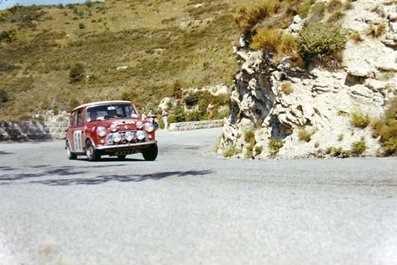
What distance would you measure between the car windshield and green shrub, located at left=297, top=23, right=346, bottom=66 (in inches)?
222

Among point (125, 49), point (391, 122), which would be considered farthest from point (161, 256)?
point (125, 49)

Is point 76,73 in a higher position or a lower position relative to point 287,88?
higher

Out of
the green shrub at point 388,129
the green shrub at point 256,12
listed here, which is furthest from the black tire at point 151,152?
the green shrub at point 256,12

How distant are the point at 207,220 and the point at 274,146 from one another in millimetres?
9955

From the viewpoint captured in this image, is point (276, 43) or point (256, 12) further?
point (256, 12)

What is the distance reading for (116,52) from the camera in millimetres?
67125

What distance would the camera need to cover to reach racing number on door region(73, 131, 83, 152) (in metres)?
15.1

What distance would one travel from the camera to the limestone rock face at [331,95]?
13.6 metres

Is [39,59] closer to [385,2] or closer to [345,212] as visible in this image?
[385,2]

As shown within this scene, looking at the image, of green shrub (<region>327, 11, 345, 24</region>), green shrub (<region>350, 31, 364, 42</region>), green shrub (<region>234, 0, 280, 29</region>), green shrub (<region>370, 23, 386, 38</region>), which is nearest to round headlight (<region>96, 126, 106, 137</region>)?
green shrub (<region>350, 31, 364, 42</region>)

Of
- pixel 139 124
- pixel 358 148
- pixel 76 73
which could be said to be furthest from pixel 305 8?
pixel 76 73

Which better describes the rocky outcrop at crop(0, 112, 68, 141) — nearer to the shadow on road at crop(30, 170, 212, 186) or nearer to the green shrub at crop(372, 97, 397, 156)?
the shadow on road at crop(30, 170, 212, 186)

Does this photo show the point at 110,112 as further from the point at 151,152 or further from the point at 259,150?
the point at 259,150

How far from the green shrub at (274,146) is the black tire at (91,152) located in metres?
5.09
